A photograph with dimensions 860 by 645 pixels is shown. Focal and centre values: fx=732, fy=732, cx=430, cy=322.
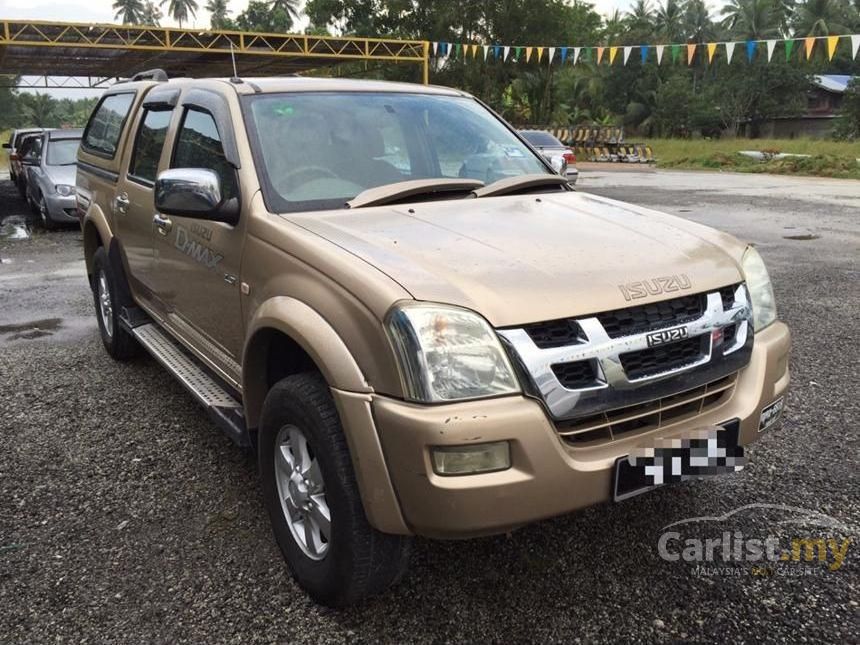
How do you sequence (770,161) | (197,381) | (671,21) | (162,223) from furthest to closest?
1. (671,21)
2. (770,161)
3. (162,223)
4. (197,381)

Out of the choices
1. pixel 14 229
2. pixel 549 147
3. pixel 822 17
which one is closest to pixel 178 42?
pixel 14 229

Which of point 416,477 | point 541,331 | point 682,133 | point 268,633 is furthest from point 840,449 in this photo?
point 682,133

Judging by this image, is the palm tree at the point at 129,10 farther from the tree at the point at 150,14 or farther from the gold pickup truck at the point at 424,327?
the gold pickup truck at the point at 424,327

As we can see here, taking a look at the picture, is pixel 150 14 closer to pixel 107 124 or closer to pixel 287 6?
pixel 287 6

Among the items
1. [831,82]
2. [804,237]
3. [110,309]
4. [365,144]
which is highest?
[365,144]

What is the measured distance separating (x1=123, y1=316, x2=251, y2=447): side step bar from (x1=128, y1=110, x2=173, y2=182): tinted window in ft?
2.99

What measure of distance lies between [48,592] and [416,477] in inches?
60.8

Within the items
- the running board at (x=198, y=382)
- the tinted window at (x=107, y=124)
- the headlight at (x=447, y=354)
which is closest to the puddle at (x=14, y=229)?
the tinted window at (x=107, y=124)

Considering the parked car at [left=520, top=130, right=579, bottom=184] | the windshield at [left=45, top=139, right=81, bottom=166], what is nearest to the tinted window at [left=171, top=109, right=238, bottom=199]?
the windshield at [left=45, top=139, right=81, bottom=166]

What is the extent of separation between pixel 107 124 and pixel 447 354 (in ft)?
13.4

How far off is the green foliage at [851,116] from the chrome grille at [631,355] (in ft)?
154

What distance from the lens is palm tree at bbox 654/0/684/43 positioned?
215 feet

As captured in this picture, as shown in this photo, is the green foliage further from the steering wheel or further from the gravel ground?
the steering wheel

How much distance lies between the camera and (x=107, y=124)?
508 cm
